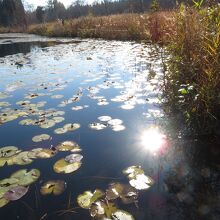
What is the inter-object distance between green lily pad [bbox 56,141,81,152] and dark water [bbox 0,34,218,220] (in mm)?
77

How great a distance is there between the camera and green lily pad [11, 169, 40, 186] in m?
2.29

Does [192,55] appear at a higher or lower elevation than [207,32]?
lower

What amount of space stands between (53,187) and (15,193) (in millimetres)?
315

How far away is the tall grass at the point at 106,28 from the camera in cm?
1255

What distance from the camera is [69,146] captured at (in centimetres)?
292

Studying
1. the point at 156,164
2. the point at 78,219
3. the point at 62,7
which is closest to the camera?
the point at 78,219

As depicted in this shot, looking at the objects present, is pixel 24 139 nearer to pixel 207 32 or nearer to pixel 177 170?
pixel 177 170

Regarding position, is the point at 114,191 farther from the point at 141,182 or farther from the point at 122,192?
the point at 141,182

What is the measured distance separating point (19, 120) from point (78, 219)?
2.25m

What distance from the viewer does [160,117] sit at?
344 cm

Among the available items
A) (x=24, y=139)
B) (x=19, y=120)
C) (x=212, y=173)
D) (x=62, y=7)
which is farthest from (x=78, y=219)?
(x=62, y=7)

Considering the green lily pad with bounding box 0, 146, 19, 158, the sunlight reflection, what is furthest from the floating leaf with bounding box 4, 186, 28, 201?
the sunlight reflection

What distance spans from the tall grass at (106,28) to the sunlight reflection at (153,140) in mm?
8060

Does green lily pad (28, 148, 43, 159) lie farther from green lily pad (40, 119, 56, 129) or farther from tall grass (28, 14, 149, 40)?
tall grass (28, 14, 149, 40)
